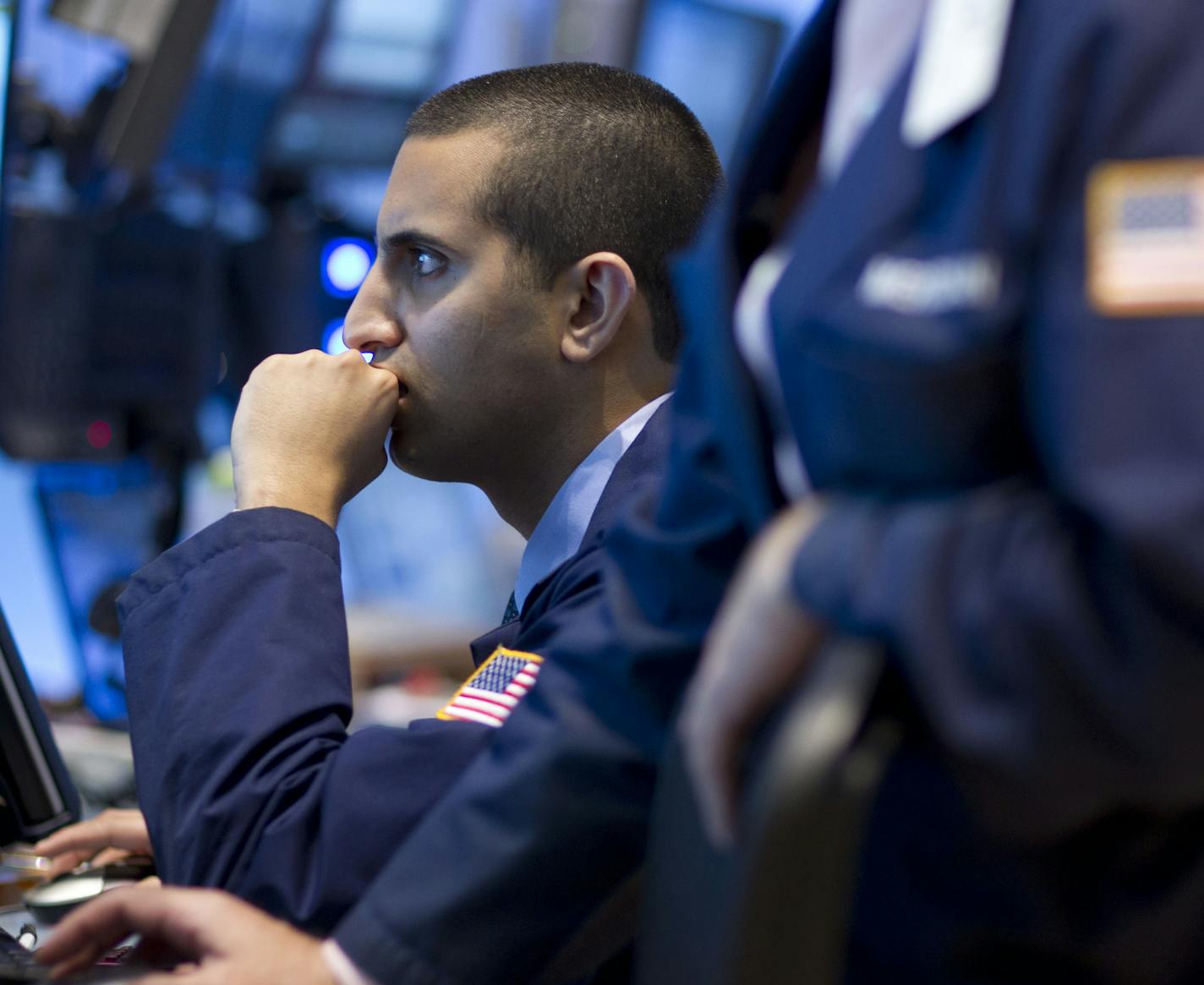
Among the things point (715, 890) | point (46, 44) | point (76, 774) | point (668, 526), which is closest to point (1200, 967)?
point (715, 890)

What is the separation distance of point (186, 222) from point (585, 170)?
185 centimetres

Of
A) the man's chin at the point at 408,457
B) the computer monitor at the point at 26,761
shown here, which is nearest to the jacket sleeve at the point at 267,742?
the computer monitor at the point at 26,761

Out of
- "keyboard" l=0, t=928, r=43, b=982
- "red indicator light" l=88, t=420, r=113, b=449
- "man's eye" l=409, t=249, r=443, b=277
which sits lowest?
"red indicator light" l=88, t=420, r=113, b=449

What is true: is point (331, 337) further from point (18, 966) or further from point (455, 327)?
point (18, 966)

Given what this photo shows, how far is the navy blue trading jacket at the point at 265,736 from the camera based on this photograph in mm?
874

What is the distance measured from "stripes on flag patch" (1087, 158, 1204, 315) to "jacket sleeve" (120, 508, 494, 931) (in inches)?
22.9

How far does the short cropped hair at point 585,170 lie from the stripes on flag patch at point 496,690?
0.43 meters

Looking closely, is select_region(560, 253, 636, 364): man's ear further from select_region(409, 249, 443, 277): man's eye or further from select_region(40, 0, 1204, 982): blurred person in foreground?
select_region(40, 0, 1204, 982): blurred person in foreground

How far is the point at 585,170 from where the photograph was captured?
1312 mm

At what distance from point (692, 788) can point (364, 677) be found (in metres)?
3.05

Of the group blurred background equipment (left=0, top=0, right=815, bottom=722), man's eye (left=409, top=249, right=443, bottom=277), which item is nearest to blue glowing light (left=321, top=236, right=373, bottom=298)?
blurred background equipment (left=0, top=0, right=815, bottom=722)

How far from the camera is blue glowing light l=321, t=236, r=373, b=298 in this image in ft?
10.4

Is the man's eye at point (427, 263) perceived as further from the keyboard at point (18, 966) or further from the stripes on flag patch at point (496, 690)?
the keyboard at point (18, 966)

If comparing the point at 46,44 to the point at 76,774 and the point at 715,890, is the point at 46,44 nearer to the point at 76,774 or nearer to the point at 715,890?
the point at 76,774
